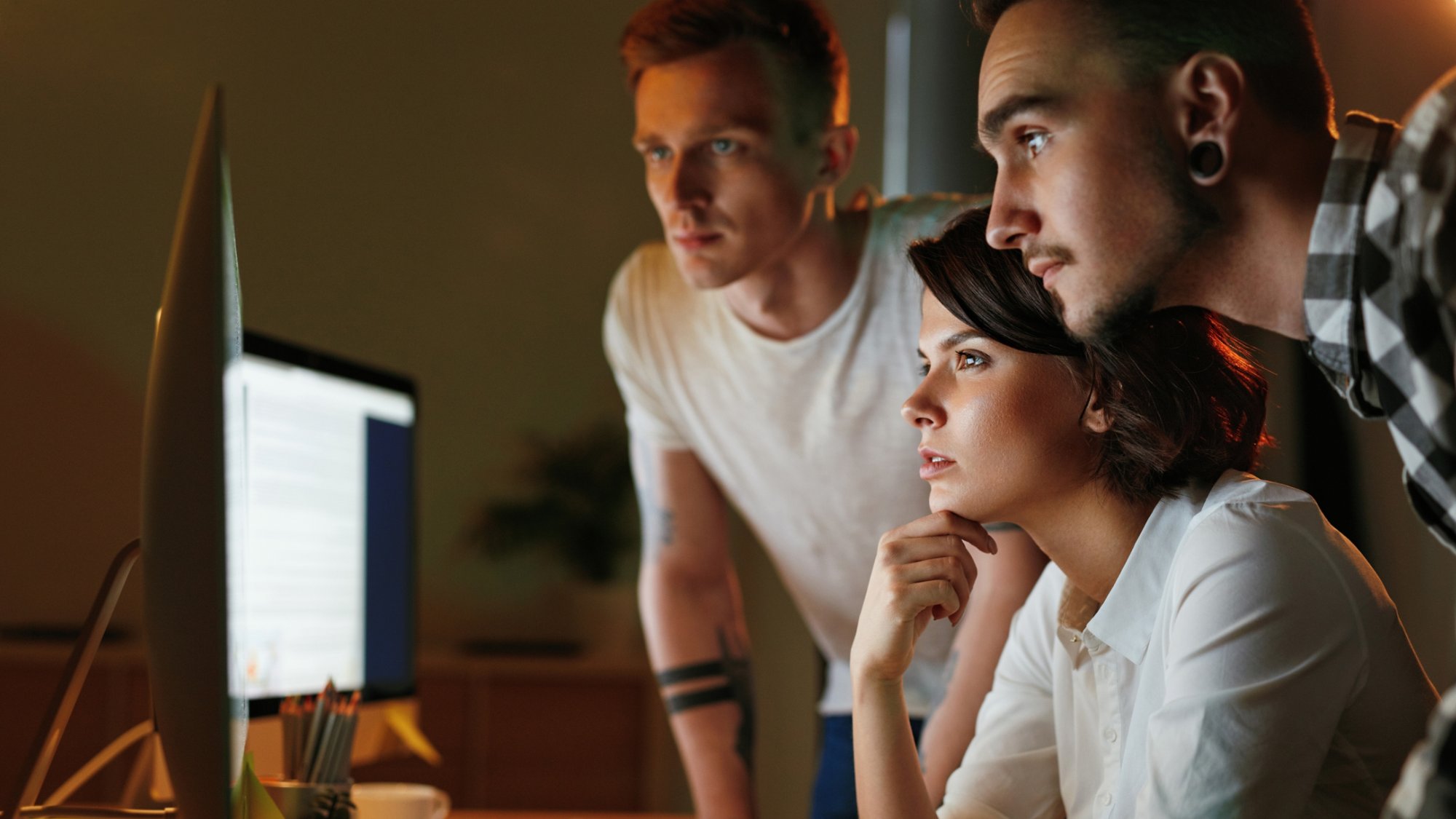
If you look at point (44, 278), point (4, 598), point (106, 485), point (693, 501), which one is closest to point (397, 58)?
point (44, 278)

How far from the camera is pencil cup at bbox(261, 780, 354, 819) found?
906mm

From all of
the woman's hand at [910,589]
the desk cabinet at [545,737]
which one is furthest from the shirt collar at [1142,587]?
the desk cabinet at [545,737]

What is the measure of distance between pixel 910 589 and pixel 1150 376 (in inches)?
10.3

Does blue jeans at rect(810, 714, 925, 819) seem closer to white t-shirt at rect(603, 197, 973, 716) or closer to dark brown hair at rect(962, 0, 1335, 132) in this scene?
white t-shirt at rect(603, 197, 973, 716)

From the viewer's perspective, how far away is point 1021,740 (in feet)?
3.45

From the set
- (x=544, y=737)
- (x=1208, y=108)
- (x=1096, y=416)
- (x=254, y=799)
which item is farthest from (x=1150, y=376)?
(x=544, y=737)

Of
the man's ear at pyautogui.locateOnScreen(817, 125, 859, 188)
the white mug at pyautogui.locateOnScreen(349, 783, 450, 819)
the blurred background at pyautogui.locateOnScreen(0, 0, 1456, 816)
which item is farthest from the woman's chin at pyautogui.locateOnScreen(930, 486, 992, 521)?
the blurred background at pyautogui.locateOnScreen(0, 0, 1456, 816)

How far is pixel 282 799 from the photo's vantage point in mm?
905

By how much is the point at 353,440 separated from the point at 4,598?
1362 mm

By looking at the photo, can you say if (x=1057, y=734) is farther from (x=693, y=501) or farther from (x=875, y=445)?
(x=693, y=501)

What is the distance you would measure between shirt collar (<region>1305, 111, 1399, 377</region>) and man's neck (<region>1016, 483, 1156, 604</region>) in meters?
0.32

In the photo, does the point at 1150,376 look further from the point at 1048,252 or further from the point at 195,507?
the point at 195,507

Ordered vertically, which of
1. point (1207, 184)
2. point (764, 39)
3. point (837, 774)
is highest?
point (764, 39)

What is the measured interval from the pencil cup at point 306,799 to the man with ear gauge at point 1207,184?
2.23 feet
